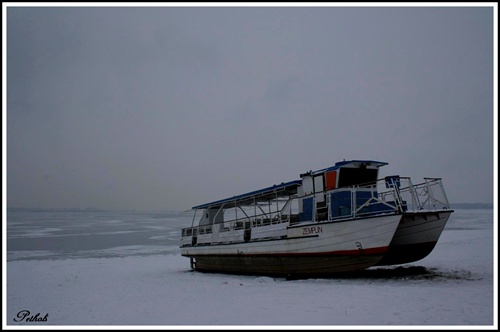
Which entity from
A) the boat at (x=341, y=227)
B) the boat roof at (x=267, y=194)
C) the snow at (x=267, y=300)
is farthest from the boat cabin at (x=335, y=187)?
the snow at (x=267, y=300)

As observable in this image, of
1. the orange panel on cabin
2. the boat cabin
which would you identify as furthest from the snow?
the orange panel on cabin

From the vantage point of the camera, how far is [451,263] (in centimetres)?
1619

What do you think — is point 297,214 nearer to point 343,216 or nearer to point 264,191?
point 264,191

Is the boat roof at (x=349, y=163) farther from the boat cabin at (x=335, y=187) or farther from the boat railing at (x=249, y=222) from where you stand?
the boat railing at (x=249, y=222)

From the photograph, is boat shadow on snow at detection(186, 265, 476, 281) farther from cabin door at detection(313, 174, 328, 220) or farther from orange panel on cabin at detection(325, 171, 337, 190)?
orange panel on cabin at detection(325, 171, 337, 190)

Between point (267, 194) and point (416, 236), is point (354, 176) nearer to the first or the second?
point (416, 236)

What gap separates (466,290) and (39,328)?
36.2 feet

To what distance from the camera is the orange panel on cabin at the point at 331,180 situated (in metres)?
13.9

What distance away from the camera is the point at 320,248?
12.8 meters

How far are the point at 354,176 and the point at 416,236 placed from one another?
3097 mm

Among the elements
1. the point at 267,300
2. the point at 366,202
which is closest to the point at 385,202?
the point at 366,202

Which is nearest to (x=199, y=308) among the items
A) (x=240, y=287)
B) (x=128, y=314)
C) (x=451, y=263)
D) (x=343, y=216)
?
(x=128, y=314)

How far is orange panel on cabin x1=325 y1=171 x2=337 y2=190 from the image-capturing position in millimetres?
13906

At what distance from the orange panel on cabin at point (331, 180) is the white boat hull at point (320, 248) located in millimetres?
1852
